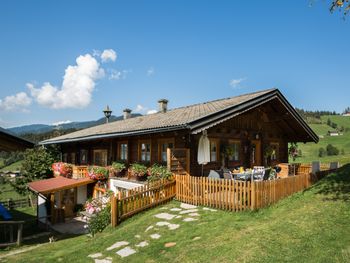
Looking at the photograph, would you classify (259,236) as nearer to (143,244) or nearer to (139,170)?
(143,244)

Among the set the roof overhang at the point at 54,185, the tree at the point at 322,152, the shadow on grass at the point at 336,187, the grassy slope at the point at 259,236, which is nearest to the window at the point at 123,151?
the roof overhang at the point at 54,185

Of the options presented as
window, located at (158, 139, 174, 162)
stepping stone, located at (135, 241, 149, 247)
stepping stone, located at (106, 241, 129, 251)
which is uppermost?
window, located at (158, 139, 174, 162)

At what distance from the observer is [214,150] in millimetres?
14977

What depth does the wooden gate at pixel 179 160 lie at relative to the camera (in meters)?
12.3

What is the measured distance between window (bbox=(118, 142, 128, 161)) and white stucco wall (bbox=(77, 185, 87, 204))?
160 inches

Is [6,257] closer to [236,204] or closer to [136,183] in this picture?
[136,183]

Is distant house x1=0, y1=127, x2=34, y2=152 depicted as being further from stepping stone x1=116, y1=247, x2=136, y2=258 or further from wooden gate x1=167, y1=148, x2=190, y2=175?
wooden gate x1=167, y1=148, x2=190, y2=175

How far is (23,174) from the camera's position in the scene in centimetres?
2550

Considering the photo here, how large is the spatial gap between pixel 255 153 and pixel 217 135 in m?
3.97

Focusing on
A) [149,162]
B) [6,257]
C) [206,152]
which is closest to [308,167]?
[206,152]

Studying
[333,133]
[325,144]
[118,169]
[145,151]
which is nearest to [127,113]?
[118,169]

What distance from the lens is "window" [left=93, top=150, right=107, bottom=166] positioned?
1952 centimetres

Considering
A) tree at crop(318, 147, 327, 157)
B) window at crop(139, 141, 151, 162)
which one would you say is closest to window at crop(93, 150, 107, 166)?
window at crop(139, 141, 151, 162)

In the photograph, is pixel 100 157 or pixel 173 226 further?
pixel 100 157
